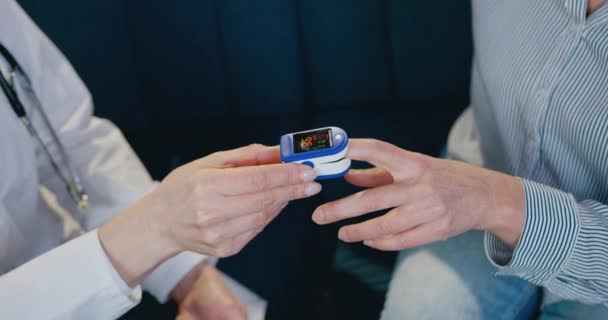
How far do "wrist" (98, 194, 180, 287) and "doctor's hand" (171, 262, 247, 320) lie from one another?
15cm

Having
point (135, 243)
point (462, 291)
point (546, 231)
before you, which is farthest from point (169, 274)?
point (546, 231)

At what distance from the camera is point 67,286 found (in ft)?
2.50

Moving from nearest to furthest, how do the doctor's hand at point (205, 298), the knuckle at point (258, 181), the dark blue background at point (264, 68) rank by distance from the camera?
1. the knuckle at point (258, 181)
2. the doctor's hand at point (205, 298)
3. the dark blue background at point (264, 68)

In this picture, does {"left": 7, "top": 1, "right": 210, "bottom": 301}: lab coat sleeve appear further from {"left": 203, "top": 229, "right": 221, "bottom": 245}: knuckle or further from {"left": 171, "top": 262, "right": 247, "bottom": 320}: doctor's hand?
{"left": 203, "top": 229, "right": 221, "bottom": 245}: knuckle

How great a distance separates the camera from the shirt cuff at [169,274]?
948 mm

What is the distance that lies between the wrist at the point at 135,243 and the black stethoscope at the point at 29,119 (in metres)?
0.23

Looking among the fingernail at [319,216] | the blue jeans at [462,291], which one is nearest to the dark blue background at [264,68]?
the blue jeans at [462,291]

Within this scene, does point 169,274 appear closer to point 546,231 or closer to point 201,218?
point 201,218

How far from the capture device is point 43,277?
759 millimetres

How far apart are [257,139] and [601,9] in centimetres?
84

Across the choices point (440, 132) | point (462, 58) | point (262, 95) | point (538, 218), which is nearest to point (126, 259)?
point (538, 218)

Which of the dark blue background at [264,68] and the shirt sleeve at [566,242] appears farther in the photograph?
the dark blue background at [264,68]

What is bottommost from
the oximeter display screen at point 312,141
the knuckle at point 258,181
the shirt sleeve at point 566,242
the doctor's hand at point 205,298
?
the doctor's hand at point 205,298

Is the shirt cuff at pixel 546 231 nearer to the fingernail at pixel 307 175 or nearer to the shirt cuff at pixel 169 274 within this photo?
the fingernail at pixel 307 175
